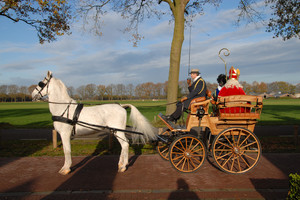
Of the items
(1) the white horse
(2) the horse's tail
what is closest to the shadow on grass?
(2) the horse's tail

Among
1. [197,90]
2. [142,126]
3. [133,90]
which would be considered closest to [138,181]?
[142,126]

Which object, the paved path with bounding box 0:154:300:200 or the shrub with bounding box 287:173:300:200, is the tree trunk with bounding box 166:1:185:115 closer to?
the paved path with bounding box 0:154:300:200

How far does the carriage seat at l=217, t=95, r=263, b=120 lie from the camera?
5352 millimetres

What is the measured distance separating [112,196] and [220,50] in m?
5.26

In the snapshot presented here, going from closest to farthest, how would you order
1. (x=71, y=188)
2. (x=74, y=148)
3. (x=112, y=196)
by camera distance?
(x=112, y=196)
(x=71, y=188)
(x=74, y=148)

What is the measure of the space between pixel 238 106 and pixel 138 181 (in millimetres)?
3085

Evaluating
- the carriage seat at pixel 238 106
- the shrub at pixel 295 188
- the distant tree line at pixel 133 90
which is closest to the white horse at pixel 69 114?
the carriage seat at pixel 238 106

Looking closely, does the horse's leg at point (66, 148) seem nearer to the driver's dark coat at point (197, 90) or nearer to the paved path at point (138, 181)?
the paved path at point (138, 181)

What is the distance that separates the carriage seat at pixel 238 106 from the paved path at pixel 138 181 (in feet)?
4.83

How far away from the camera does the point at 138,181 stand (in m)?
5.03

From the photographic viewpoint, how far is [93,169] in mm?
5879

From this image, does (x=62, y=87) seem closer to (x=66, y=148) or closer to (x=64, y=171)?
(x=66, y=148)

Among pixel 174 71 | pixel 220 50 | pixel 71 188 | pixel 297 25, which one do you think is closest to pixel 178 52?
pixel 174 71

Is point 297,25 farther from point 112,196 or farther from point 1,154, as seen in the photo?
point 1,154
